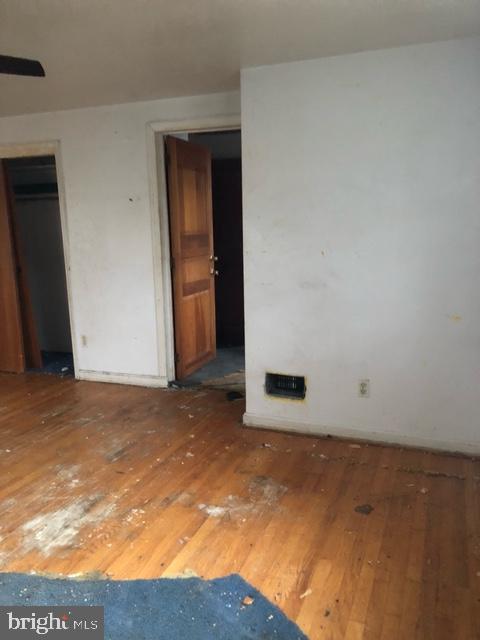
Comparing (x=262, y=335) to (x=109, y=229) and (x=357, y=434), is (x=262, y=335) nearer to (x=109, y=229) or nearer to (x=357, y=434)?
(x=357, y=434)

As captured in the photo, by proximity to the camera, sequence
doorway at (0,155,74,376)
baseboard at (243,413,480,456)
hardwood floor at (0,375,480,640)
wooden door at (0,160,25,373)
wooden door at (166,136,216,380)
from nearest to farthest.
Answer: hardwood floor at (0,375,480,640) < baseboard at (243,413,480,456) < wooden door at (166,136,216,380) < wooden door at (0,160,25,373) < doorway at (0,155,74,376)

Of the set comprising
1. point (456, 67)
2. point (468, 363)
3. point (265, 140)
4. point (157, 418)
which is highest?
point (456, 67)

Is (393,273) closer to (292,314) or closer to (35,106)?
(292,314)

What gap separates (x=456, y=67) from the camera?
273 centimetres

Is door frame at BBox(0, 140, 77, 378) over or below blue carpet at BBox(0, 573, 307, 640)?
over

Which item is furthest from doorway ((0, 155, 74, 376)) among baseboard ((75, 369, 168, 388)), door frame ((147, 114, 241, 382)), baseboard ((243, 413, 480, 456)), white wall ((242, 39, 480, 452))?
white wall ((242, 39, 480, 452))

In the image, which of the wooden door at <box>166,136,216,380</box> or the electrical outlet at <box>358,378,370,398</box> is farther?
the wooden door at <box>166,136,216,380</box>

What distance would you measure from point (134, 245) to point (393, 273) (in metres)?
2.30

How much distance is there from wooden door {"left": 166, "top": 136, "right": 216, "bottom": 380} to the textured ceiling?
101 cm

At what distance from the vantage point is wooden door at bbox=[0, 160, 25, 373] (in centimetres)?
468

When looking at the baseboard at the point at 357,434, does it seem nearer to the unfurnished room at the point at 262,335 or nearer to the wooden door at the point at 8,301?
the unfurnished room at the point at 262,335

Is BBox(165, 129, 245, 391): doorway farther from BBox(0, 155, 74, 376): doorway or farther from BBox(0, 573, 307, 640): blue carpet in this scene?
BBox(0, 573, 307, 640): blue carpet

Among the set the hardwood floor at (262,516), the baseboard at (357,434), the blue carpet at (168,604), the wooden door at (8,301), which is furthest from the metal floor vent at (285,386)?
the wooden door at (8,301)

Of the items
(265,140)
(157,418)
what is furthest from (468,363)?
(157,418)
